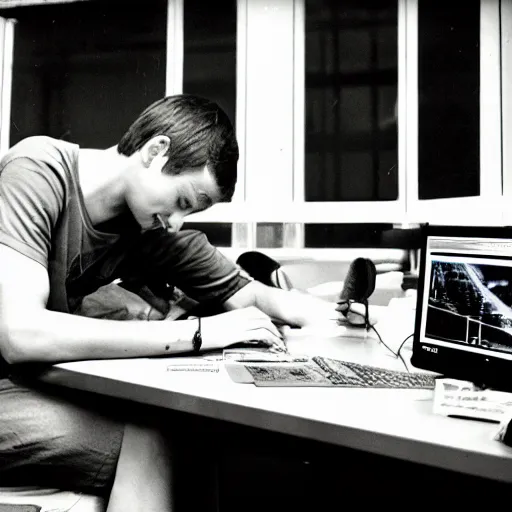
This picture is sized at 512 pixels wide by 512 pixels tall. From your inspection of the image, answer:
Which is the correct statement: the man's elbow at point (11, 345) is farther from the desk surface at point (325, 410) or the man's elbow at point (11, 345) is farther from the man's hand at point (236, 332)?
the man's hand at point (236, 332)

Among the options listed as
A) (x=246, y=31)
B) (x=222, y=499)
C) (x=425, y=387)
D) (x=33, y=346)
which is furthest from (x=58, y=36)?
(x=425, y=387)

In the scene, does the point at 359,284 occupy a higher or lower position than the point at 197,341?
higher

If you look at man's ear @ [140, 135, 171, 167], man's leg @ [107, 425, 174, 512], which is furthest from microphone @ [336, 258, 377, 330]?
man's leg @ [107, 425, 174, 512]

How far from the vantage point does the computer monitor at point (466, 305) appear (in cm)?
103

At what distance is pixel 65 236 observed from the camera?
147 centimetres

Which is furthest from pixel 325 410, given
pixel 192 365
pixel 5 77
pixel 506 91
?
pixel 5 77

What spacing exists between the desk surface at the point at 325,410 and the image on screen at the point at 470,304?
17cm

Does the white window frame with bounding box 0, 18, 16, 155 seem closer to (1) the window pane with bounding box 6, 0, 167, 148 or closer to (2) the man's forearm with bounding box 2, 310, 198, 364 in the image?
(1) the window pane with bounding box 6, 0, 167, 148

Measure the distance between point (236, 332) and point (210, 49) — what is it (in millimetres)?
1219

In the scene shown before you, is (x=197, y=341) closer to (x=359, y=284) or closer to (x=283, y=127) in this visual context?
(x=359, y=284)

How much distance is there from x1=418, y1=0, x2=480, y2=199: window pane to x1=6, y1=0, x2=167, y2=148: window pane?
3.01 feet

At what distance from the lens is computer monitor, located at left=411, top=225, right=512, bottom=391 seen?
1.03 m

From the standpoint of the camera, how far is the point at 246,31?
2.12 m

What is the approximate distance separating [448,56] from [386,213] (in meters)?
0.54
